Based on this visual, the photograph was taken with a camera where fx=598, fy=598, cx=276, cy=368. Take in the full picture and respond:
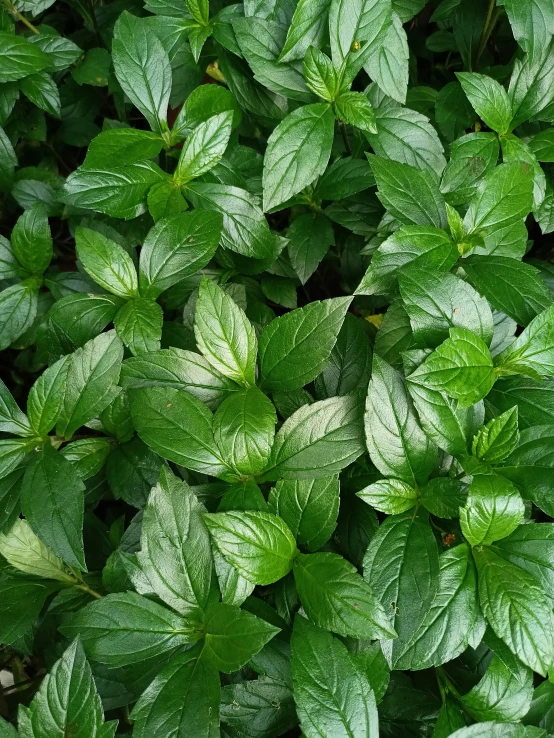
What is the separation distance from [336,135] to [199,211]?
1.56ft

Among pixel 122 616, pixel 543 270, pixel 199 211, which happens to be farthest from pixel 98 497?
pixel 543 270

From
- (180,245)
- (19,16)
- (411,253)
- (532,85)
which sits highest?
(532,85)

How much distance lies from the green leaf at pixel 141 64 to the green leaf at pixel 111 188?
0.15m

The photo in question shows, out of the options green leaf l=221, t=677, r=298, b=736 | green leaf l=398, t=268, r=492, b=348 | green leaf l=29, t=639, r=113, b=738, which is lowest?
green leaf l=221, t=677, r=298, b=736

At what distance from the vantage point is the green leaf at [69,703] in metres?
0.87

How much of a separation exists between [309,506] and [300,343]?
0.26 m

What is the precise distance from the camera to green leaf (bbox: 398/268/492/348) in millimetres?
948

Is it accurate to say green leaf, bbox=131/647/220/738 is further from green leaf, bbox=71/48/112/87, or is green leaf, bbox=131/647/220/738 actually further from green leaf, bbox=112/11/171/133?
green leaf, bbox=71/48/112/87

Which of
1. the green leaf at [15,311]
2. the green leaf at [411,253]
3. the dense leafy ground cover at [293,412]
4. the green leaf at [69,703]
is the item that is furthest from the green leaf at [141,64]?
the green leaf at [69,703]

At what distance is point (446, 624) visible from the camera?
34.2 inches

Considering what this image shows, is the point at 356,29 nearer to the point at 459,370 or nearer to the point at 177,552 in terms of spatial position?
the point at 459,370

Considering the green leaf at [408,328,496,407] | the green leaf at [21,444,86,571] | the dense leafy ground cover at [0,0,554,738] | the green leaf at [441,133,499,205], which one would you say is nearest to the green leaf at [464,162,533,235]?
the dense leafy ground cover at [0,0,554,738]

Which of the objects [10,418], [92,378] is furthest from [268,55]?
[10,418]

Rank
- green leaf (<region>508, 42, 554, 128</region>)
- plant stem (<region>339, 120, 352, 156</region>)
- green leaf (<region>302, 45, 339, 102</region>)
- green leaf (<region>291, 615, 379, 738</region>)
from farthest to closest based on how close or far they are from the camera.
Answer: plant stem (<region>339, 120, 352, 156</region>), green leaf (<region>508, 42, 554, 128</region>), green leaf (<region>302, 45, 339, 102</region>), green leaf (<region>291, 615, 379, 738</region>)
